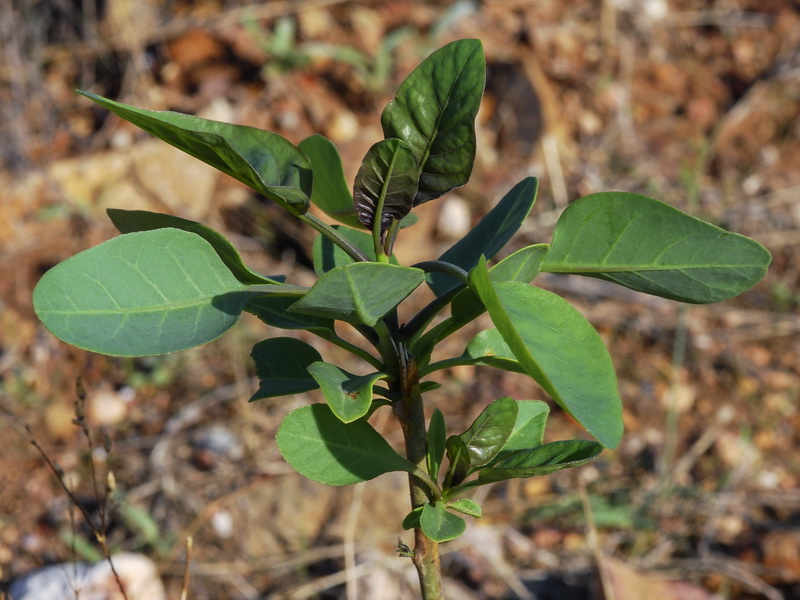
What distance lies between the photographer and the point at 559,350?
2.26 ft

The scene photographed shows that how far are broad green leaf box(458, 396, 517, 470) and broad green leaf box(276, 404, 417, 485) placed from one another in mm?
76

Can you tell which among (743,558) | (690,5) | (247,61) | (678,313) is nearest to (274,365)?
(743,558)

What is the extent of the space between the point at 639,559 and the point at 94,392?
2.06 meters

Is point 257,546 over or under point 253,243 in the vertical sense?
under

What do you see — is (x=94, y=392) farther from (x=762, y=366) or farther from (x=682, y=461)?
(x=762, y=366)

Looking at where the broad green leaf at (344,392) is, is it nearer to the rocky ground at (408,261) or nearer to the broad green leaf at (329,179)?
the broad green leaf at (329,179)

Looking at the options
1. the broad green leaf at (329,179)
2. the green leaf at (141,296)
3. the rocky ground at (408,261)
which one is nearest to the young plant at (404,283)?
the green leaf at (141,296)

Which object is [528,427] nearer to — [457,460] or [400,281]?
[457,460]

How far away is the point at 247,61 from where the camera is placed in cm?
455

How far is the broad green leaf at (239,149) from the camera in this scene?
2.32 ft

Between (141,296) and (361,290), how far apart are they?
0.72 ft

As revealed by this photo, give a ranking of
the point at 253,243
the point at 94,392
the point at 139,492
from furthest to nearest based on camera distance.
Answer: the point at 253,243
the point at 94,392
the point at 139,492

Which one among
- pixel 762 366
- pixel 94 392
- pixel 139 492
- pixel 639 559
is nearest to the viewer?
pixel 639 559

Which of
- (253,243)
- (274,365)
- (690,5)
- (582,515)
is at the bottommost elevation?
(582,515)
